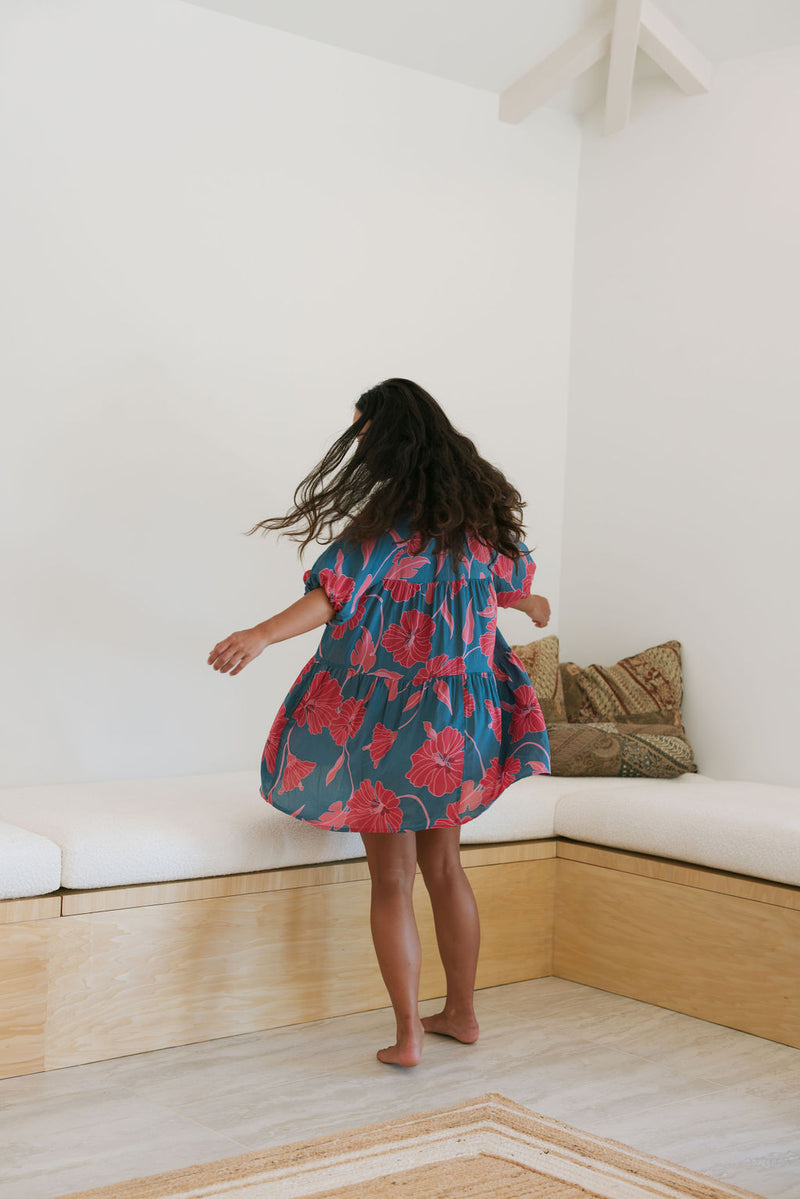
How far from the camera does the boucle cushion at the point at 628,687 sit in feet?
10.9

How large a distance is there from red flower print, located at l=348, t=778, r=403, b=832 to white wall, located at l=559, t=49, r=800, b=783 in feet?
4.67

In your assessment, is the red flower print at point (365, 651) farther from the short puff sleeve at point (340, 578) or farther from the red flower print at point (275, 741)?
the red flower print at point (275, 741)

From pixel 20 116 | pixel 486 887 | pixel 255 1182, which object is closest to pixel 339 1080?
pixel 255 1182

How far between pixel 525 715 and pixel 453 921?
42cm

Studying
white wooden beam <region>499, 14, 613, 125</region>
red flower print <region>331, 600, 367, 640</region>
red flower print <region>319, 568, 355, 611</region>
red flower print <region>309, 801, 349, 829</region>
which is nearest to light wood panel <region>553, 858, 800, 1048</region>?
red flower print <region>309, 801, 349, 829</region>

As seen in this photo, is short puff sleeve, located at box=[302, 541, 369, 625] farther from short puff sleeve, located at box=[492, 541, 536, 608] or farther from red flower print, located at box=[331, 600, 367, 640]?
short puff sleeve, located at box=[492, 541, 536, 608]

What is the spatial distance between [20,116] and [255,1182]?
232 centimetres

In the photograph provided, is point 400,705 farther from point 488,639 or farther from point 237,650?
point 237,650

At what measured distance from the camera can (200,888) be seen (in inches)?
89.2

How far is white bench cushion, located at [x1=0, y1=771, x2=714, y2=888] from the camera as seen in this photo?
217cm

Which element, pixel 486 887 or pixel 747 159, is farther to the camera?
pixel 747 159

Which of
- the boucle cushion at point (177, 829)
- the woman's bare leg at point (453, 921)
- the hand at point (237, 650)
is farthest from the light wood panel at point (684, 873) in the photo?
the hand at point (237, 650)

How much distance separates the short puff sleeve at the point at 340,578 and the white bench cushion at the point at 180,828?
51cm

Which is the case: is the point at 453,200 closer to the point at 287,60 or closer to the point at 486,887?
the point at 287,60
